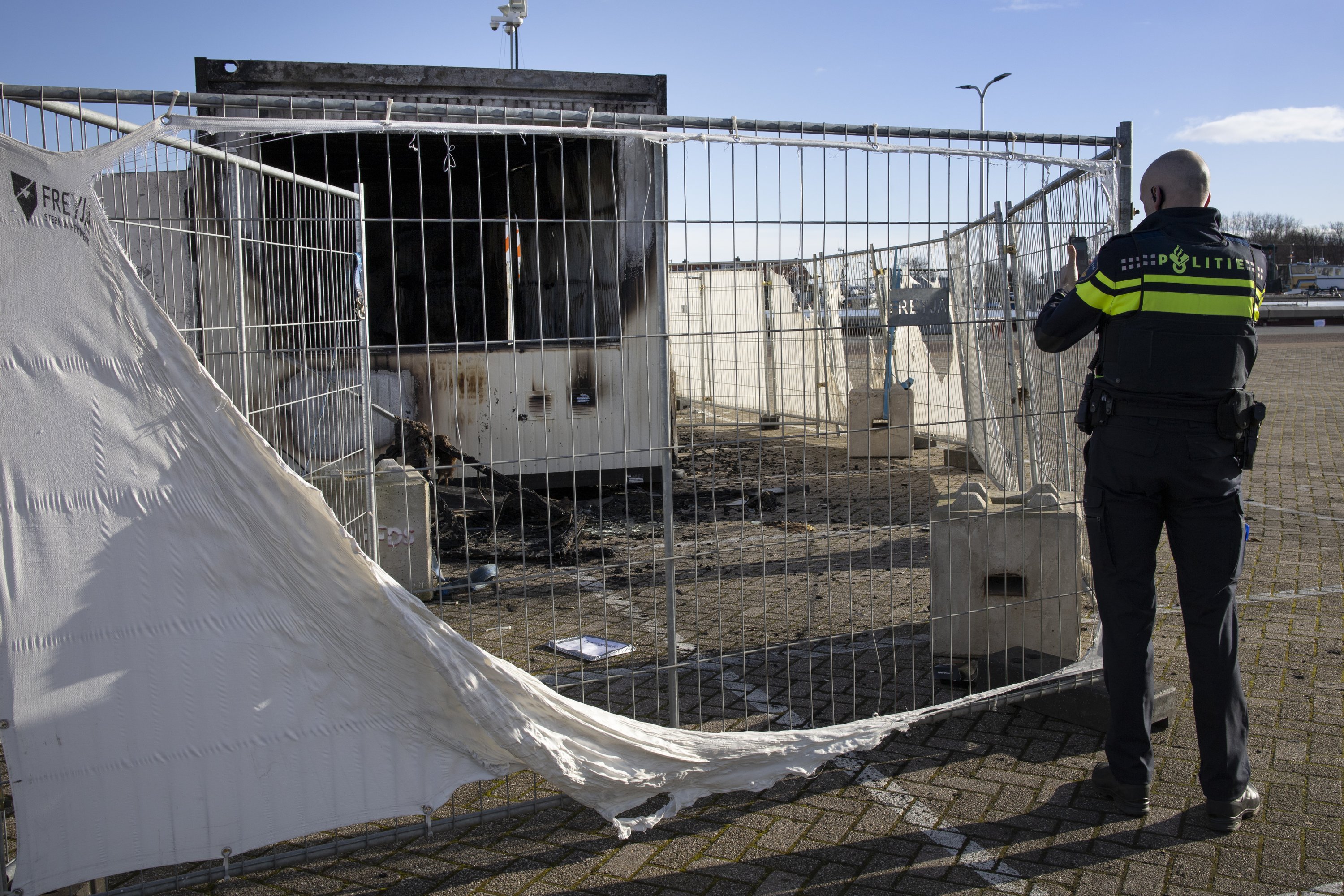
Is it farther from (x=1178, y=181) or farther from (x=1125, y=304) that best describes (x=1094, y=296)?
(x=1178, y=181)

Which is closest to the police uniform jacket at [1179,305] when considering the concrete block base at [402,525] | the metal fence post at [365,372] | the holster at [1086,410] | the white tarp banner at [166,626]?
the holster at [1086,410]

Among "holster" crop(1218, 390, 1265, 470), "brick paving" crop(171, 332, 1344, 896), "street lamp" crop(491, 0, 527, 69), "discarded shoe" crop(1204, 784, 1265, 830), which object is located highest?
"street lamp" crop(491, 0, 527, 69)

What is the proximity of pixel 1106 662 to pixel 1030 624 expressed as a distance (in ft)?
3.82

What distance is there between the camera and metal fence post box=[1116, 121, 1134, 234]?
4223 mm

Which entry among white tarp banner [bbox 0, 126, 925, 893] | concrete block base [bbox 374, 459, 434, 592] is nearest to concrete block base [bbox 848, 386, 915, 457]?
concrete block base [bbox 374, 459, 434, 592]

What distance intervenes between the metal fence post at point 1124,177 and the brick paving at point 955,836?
2.12m

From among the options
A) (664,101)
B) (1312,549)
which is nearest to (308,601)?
(1312,549)

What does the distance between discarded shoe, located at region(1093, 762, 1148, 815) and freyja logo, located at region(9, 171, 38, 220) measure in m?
3.77

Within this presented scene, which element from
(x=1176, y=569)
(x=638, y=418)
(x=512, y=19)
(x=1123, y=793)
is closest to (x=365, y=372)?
(x=1176, y=569)

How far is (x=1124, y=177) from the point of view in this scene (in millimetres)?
4246

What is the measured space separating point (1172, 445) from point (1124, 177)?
1.59 m

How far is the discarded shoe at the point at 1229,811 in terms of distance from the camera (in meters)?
3.27

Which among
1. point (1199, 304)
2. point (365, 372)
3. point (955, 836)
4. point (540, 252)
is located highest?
point (540, 252)

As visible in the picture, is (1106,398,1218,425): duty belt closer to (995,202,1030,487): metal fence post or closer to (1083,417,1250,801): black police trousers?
(1083,417,1250,801): black police trousers
